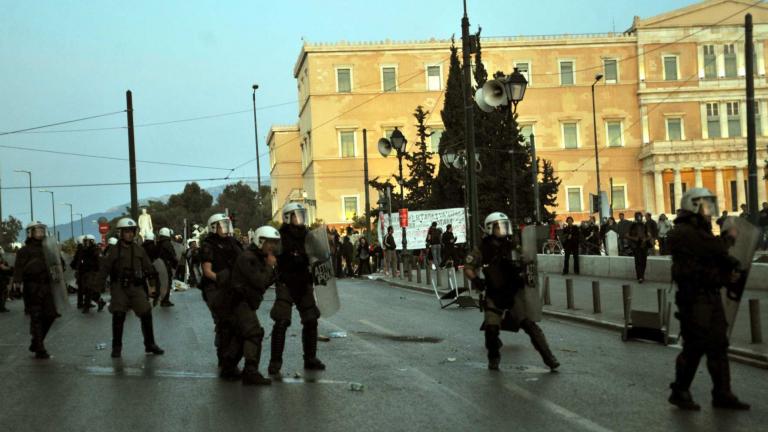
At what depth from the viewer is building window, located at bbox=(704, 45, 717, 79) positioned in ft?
273

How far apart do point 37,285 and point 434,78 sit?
70145mm

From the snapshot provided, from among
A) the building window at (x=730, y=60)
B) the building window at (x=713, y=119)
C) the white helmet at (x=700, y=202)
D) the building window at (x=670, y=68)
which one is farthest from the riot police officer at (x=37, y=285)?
the building window at (x=730, y=60)

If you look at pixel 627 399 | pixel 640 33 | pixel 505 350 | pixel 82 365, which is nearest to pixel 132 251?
pixel 82 365

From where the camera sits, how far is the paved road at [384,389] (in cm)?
867

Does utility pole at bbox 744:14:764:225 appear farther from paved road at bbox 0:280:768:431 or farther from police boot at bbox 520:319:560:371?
police boot at bbox 520:319:560:371

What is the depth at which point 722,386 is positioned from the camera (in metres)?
8.79

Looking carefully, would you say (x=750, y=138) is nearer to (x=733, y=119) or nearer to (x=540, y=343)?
(x=540, y=343)

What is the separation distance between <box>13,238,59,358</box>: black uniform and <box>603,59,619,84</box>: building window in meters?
72.6

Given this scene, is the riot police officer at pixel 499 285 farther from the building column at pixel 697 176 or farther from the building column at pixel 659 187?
the building column at pixel 659 187

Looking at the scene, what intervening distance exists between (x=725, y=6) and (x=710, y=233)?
77.9 metres

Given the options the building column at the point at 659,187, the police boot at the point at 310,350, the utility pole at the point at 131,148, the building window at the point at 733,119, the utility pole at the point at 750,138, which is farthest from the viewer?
the building window at the point at 733,119

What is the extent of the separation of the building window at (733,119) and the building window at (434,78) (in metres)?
22.1

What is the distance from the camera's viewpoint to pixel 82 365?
13477 millimetres

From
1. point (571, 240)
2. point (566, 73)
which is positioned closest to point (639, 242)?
point (571, 240)
